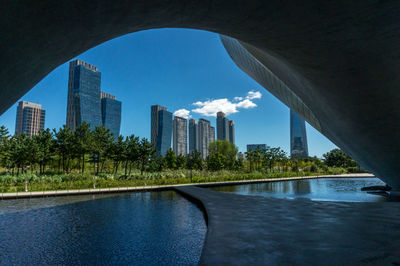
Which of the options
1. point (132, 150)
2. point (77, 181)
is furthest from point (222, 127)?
point (77, 181)

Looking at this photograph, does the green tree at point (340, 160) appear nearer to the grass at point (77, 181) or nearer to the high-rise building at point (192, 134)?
the grass at point (77, 181)

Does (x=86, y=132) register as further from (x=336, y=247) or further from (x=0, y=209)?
(x=336, y=247)

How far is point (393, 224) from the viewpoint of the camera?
685cm

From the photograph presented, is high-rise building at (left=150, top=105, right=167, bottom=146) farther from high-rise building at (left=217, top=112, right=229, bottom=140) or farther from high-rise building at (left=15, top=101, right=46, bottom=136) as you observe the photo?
high-rise building at (left=15, top=101, right=46, bottom=136)

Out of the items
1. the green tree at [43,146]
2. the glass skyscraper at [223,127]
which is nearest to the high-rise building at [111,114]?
the glass skyscraper at [223,127]

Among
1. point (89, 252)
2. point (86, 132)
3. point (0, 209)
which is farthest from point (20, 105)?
point (89, 252)

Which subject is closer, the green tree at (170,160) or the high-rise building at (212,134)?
the green tree at (170,160)

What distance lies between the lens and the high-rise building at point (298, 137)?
122938mm

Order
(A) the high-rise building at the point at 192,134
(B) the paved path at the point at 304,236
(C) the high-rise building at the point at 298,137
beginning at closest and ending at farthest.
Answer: (B) the paved path at the point at 304,236 → (C) the high-rise building at the point at 298,137 → (A) the high-rise building at the point at 192,134

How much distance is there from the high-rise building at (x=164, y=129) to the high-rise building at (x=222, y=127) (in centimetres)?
3857

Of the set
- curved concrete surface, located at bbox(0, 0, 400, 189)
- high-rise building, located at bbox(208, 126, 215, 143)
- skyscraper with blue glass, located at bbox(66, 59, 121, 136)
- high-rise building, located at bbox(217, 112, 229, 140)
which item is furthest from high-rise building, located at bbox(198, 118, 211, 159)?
curved concrete surface, located at bbox(0, 0, 400, 189)

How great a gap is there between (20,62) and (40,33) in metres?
0.52

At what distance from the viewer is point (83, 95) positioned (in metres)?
98.1

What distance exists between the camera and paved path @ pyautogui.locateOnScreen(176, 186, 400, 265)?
14.8ft
